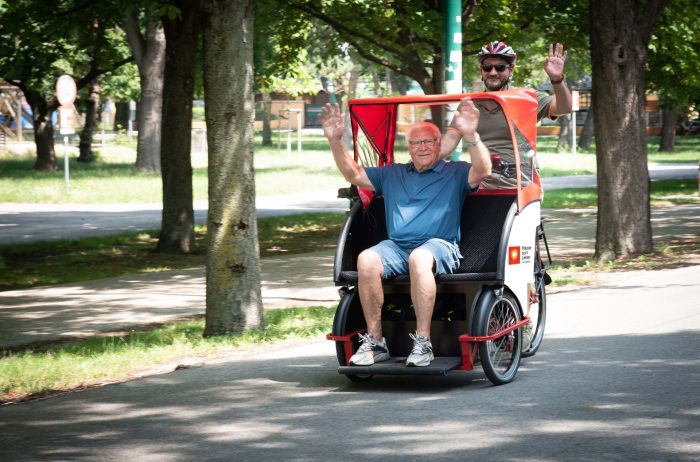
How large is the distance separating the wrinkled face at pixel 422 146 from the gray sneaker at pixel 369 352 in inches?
45.6

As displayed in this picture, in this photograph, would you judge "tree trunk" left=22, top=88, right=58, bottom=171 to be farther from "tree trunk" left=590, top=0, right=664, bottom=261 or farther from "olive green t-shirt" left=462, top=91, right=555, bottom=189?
"olive green t-shirt" left=462, top=91, right=555, bottom=189

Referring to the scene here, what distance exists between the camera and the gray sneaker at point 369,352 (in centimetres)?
764

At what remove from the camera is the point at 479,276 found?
7707 millimetres

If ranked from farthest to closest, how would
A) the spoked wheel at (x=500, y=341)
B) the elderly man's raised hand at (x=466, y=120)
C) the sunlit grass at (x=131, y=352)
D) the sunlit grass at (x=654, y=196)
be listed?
the sunlit grass at (x=654, y=196)
the sunlit grass at (x=131, y=352)
the spoked wheel at (x=500, y=341)
the elderly man's raised hand at (x=466, y=120)

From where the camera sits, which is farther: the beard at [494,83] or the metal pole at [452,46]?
the metal pole at [452,46]

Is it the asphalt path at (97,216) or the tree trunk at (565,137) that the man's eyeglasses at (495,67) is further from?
the tree trunk at (565,137)

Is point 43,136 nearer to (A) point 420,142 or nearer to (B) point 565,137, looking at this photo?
(B) point 565,137

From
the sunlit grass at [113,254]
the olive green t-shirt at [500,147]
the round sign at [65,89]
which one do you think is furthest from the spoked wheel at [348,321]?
the round sign at [65,89]

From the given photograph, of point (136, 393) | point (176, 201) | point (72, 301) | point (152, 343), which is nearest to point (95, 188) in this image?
point (176, 201)

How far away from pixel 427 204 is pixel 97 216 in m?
18.4

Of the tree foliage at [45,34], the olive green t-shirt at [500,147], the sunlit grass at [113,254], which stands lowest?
the sunlit grass at [113,254]

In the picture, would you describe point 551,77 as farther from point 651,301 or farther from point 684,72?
point 684,72

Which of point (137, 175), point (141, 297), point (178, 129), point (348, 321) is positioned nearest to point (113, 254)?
point (178, 129)

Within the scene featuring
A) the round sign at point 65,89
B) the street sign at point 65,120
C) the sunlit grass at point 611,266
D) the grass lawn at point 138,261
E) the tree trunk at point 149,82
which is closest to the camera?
the grass lawn at point 138,261
